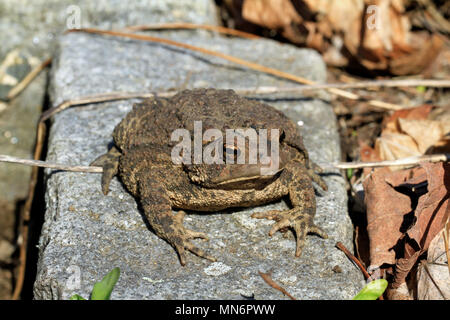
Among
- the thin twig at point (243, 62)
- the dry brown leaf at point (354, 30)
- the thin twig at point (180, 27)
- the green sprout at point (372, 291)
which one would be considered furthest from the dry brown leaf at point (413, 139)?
the thin twig at point (180, 27)

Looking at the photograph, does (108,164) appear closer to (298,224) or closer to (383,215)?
(298,224)

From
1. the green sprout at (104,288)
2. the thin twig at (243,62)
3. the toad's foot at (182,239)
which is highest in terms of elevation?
the thin twig at (243,62)

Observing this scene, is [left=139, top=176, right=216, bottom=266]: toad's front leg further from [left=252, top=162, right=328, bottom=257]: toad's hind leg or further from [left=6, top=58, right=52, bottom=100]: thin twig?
[left=6, top=58, right=52, bottom=100]: thin twig

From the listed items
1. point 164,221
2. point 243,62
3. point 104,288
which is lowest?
point 104,288

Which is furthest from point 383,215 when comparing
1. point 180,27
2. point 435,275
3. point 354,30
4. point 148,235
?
point 180,27

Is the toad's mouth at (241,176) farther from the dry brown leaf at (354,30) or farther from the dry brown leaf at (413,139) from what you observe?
the dry brown leaf at (354,30)

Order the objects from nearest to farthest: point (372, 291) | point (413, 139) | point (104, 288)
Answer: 1. point (104, 288)
2. point (372, 291)
3. point (413, 139)

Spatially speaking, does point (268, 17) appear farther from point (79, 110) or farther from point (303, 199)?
point (303, 199)
